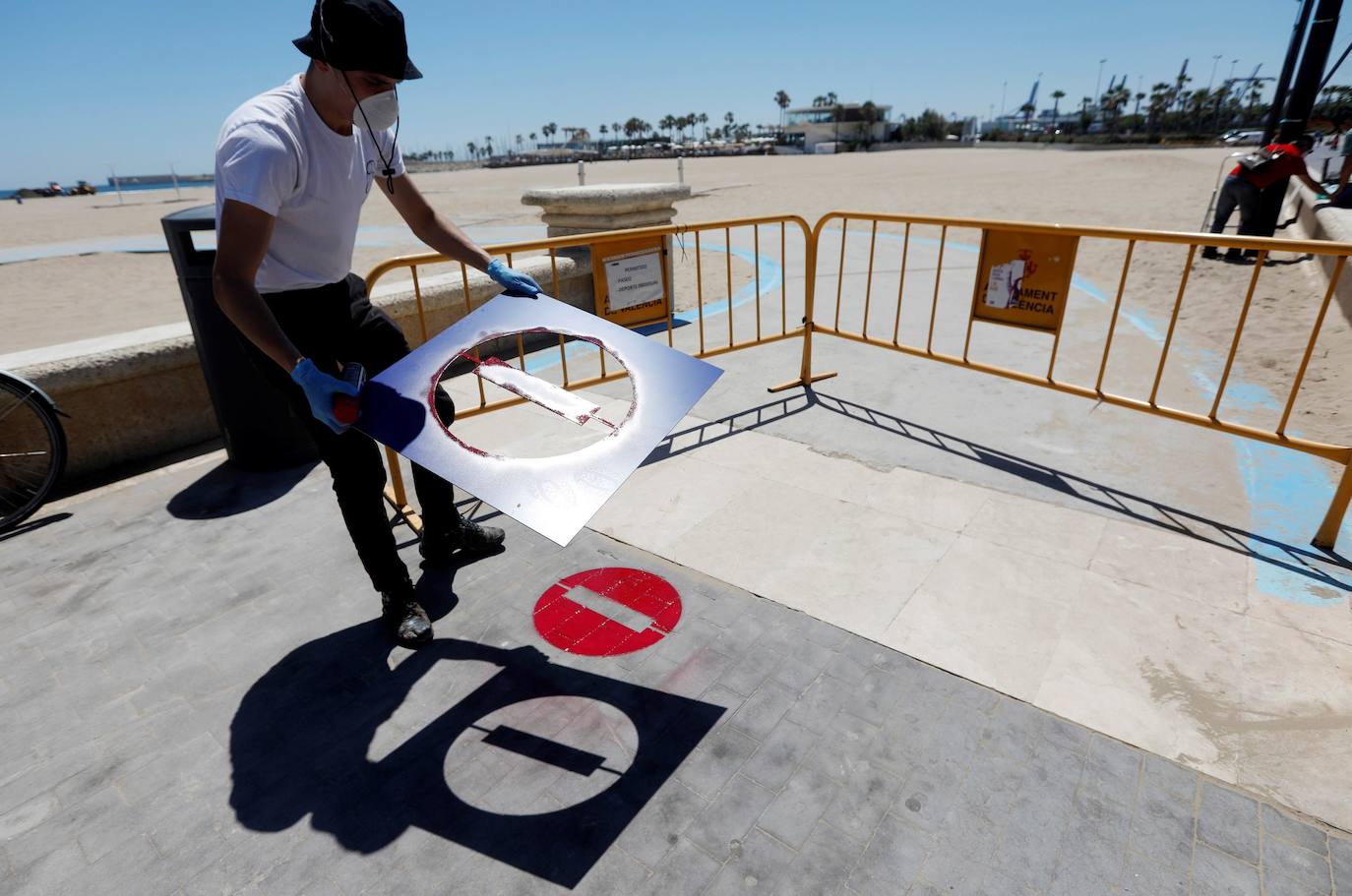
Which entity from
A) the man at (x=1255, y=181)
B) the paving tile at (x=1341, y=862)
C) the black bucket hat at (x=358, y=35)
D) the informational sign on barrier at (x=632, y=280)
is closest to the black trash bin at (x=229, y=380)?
the informational sign on barrier at (x=632, y=280)

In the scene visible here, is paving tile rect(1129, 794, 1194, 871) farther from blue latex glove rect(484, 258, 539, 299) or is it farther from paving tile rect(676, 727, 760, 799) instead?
blue latex glove rect(484, 258, 539, 299)

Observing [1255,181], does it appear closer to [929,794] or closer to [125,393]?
[929,794]

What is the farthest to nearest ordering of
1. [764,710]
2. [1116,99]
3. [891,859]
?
[1116,99] < [764,710] < [891,859]

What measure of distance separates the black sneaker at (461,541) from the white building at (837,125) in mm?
107002

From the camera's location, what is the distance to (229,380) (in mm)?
4219

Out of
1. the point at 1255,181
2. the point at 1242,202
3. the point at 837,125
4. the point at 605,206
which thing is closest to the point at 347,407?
the point at 605,206

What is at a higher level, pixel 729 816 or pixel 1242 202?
pixel 1242 202

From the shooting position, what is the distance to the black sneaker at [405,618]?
2.86m

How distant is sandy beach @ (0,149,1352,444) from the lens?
6.36 m

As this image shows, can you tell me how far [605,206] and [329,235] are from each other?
4804mm

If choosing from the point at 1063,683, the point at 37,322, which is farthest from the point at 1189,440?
the point at 37,322

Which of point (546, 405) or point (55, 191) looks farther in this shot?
point (55, 191)

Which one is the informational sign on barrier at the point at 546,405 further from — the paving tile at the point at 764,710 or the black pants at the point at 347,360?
the paving tile at the point at 764,710

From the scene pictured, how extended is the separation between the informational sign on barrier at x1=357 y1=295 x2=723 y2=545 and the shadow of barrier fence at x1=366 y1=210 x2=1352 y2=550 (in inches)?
28.8
